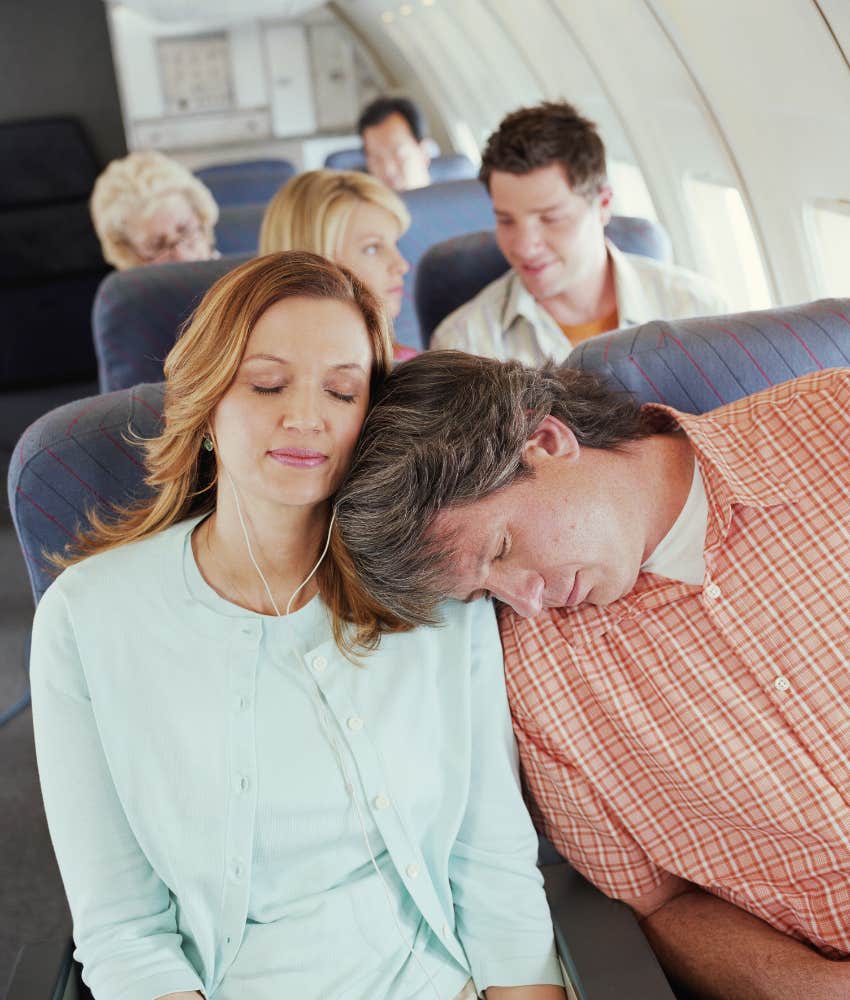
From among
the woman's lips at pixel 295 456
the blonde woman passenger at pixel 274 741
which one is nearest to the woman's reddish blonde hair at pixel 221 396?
the blonde woman passenger at pixel 274 741

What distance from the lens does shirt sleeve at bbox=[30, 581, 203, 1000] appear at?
1503 mm

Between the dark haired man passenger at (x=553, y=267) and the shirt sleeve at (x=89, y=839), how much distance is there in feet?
5.67

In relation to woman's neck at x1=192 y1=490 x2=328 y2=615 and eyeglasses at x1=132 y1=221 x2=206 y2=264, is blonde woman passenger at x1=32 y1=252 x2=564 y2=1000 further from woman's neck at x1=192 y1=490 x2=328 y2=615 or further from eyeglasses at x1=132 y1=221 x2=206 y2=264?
eyeglasses at x1=132 y1=221 x2=206 y2=264

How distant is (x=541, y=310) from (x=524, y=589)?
5.58ft

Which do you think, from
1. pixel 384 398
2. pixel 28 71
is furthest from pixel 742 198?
pixel 28 71

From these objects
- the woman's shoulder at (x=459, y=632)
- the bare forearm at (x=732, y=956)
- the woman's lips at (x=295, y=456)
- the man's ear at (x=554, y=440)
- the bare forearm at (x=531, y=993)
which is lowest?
the bare forearm at (x=531, y=993)

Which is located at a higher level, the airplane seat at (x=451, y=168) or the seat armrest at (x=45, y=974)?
the airplane seat at (x=451, y=168)

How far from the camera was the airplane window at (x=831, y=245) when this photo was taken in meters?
3.55

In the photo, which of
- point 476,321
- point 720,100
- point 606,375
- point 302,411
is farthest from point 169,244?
point 302,411

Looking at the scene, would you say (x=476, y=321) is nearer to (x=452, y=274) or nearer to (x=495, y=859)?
(x=452, y=274)

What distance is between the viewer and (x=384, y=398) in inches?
63.7

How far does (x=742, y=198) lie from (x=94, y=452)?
2.96 metres

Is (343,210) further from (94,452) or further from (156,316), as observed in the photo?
(94,452)

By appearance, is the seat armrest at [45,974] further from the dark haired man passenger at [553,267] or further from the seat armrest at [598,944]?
the dark haired man passenger at [553,267]
